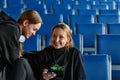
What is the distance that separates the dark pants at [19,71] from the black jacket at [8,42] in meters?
0.08

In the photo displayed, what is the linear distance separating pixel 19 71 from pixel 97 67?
2.52 ft

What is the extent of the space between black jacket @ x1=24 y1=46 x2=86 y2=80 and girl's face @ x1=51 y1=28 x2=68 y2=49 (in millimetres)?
58

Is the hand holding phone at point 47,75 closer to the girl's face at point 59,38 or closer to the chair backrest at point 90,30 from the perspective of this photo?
the girl's face at point 59,38

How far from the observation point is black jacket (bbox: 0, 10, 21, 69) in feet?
10.9

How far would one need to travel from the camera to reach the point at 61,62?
359cm

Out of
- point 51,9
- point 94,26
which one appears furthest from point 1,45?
point 51,9

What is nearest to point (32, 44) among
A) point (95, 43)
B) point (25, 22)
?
point (95, 43)

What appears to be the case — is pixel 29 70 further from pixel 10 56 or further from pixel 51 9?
pixel 51 9

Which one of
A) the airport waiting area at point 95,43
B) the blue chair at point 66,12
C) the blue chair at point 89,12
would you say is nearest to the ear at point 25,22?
the airport waiting area at point 95,43

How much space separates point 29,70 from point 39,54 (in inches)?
13.4

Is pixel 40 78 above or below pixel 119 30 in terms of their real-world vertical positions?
below

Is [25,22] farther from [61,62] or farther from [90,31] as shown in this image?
[90,31]

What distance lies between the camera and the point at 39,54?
12.0 ft

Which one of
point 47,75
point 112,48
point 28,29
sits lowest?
point 47,75
